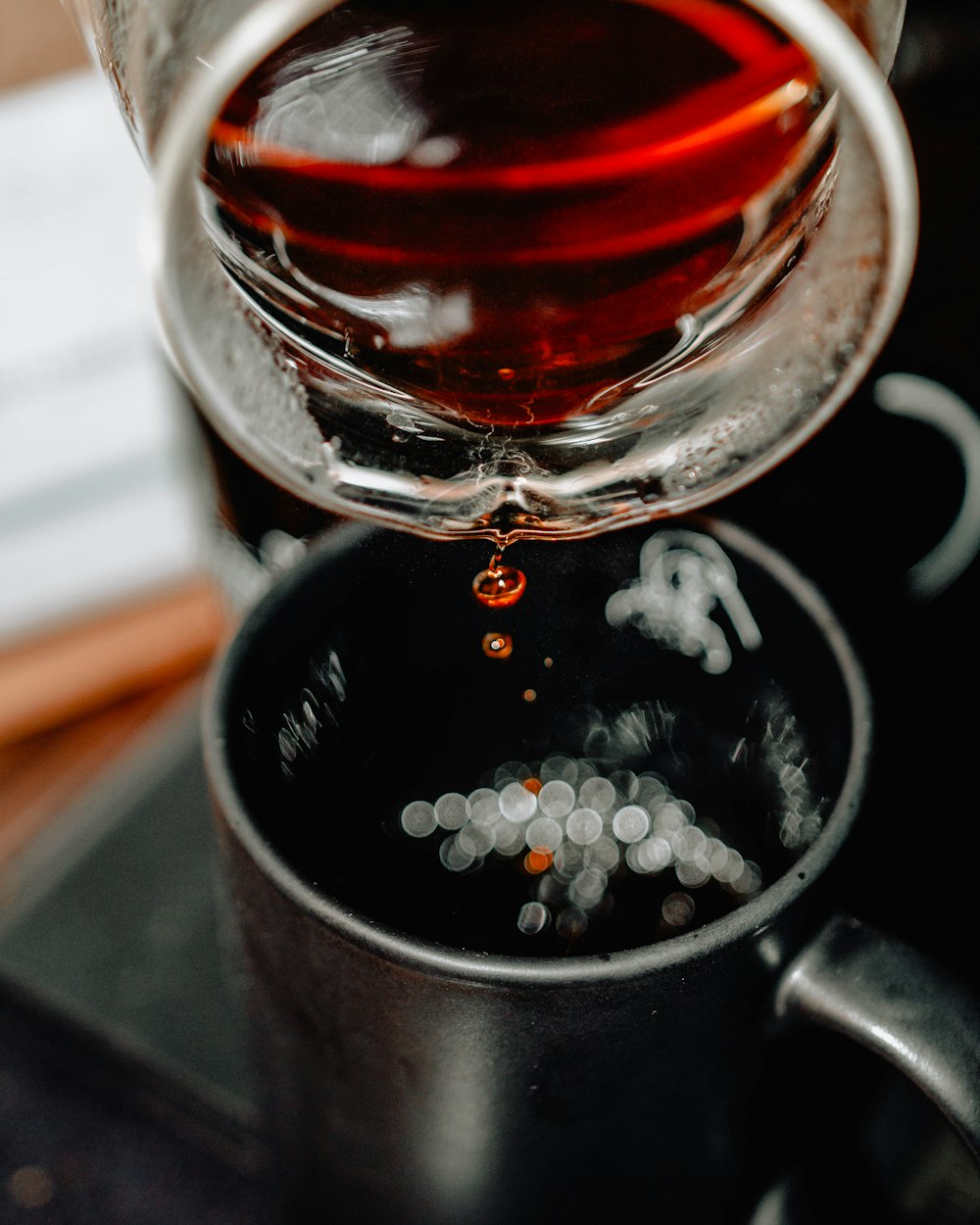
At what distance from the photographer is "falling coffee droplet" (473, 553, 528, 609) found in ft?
1.34

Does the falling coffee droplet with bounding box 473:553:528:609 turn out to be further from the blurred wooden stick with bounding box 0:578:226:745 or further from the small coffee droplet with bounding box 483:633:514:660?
the blurred wooden stick with bounding box 0:578:226:745

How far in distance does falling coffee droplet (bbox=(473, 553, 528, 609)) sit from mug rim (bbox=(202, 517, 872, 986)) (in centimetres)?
6

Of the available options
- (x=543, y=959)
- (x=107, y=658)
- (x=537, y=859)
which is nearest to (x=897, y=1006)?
(x=543, y=959)

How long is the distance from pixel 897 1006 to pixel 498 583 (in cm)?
17

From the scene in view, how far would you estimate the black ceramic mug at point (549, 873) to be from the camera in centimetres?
29

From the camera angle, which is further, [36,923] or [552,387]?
[36,923]

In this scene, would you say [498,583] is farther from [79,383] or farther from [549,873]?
[79,383]

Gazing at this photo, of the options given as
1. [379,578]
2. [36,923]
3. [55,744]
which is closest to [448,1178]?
[379,578]

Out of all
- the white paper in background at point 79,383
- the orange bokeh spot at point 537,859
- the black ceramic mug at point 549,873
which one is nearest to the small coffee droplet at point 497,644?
the black ceramic mug at point 549,873

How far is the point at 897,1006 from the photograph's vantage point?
0.30 metres

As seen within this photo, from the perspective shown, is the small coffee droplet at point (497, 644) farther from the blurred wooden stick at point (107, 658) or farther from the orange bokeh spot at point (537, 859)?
the blurred wooden stick at point (107, 658)

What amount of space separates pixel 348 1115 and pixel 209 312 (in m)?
0.21

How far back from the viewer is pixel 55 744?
693mm

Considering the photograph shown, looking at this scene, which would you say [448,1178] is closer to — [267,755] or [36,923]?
[267,755]
